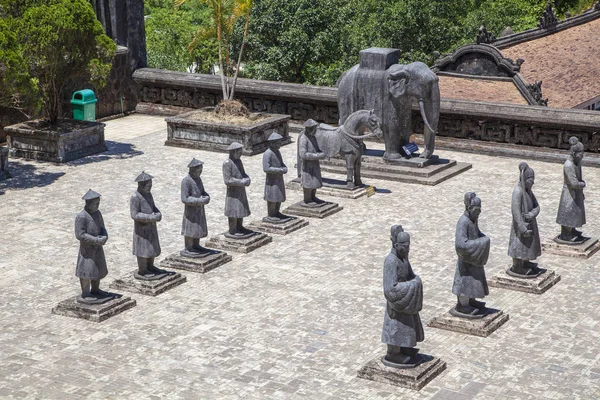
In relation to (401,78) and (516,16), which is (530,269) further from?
(516,16)

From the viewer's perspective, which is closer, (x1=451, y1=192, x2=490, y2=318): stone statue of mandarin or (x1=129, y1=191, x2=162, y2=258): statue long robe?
(x1=451, y1=192, x2=490, y2=318): stone statue of mandarin

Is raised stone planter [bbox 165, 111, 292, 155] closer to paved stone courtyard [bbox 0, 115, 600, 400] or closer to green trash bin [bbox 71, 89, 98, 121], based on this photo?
paved stone courtyard [bbox 0, 115, 600, 400]

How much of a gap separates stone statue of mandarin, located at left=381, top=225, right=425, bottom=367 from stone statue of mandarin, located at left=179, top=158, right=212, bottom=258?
436 cm

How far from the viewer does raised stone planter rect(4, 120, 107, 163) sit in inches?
877

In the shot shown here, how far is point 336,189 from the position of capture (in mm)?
20203

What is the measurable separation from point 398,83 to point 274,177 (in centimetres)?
417

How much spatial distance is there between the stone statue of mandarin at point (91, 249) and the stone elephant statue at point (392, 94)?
313 inches

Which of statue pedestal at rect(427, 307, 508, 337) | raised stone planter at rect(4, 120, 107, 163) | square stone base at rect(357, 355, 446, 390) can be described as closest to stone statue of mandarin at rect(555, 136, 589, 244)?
statue pedestal at rect(427, 307, 508, 337)

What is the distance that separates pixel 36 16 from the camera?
69.7 ft

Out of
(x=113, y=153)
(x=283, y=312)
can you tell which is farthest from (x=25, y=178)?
(x=283, y=312)

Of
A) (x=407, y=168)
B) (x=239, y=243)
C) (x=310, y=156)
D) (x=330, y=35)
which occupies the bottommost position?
(x=239, y=243)

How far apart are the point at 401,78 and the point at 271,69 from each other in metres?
15.6

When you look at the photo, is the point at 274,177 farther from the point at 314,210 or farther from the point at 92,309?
the point at 92,309

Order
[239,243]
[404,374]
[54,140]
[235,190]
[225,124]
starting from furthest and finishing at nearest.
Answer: [225,124]
[54,140]
[239,243]
[235,190]
[404,374]
